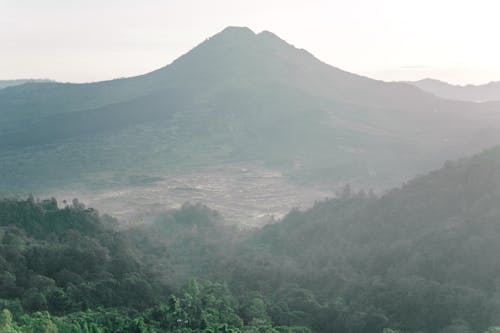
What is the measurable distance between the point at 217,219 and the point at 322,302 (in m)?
25.6

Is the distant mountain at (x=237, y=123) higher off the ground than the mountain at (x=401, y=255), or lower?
higher

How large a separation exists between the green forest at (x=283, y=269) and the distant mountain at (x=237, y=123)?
115ft

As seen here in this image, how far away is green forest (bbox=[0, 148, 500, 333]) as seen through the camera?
2097 centimetres

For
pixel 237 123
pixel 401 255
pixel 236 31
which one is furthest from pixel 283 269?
pixel 236 31

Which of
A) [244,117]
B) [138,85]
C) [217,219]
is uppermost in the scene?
[138,85]

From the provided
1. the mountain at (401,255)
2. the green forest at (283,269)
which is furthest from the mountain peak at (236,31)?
the green forest at (283,269)

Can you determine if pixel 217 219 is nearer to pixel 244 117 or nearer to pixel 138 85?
pixel 244 117

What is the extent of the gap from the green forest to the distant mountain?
35.2 metres

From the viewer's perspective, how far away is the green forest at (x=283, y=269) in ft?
68.8

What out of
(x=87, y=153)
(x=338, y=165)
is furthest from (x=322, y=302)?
(x=87, y=153)

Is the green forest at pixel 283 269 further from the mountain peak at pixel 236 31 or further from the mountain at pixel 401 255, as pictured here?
the mountain peak at pixel 236 31

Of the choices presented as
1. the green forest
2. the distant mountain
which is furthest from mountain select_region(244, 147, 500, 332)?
the distant mountain

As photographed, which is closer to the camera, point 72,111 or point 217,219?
point 217,219

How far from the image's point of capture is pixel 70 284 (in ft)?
78.5
